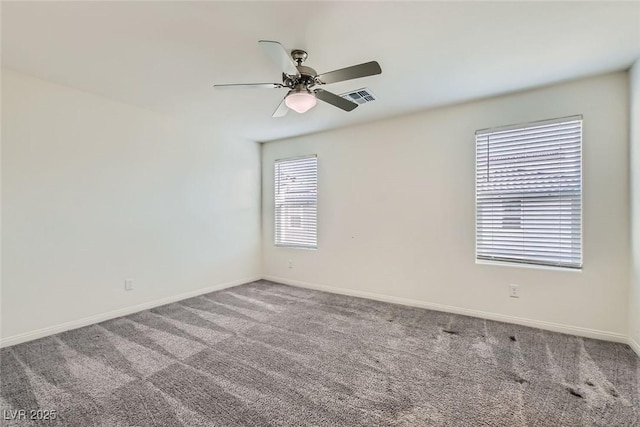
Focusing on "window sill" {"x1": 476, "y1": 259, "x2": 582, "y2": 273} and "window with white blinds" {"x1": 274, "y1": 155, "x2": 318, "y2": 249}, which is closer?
"window sill" {"x1": 476, "y1": 259, "x2": 582, "y2": 273}

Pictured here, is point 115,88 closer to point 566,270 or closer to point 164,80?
point 164,80

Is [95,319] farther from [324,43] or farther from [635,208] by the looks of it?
[635,208]

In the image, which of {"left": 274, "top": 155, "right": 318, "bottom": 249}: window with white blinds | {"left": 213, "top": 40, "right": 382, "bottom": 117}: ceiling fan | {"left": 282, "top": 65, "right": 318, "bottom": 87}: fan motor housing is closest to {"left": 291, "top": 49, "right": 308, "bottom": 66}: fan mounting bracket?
{"left": 213, "top": 40, "right": 382, "bottom": 117}: ceiling fan

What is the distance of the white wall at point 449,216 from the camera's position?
8.76 feet

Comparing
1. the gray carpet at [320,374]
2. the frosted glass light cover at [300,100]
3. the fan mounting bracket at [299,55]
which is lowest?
the gray carpet at [320,374]

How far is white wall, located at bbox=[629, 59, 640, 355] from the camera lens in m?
2.42

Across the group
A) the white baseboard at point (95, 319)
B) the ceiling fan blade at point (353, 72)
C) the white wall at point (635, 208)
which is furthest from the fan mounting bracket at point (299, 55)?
the white baseboard at point (95, 319)

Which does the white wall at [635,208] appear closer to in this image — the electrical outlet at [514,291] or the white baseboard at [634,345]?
the white baseboard at [634,345]

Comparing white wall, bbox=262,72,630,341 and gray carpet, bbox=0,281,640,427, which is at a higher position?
white wall, bbox=262,72,630,341

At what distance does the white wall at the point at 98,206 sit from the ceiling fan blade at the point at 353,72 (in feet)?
8.66

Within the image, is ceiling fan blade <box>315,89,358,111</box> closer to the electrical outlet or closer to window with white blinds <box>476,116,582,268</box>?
window with white blinds <box>476,116,582,268</box>

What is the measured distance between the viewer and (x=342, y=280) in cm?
430

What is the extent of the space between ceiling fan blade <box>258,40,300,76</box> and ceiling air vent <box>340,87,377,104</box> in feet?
3.32

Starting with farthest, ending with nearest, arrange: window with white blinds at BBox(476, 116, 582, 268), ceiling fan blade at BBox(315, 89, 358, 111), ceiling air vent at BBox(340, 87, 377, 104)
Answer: ceiling air vent at BBox(340, 87, 377, 104) → window with white blinds at BBox(476, 116, 582, 268) → ceiling fan blade at BBox(315, 89, 358, 111)
